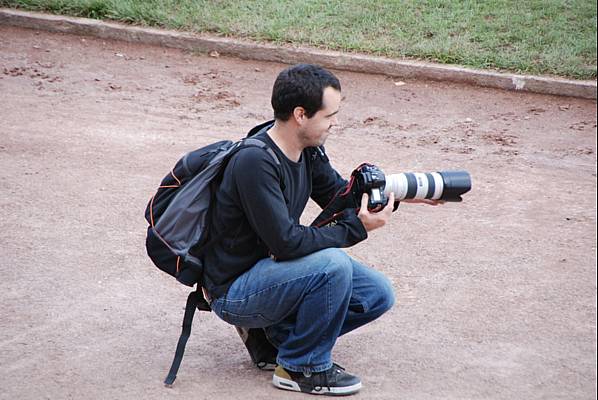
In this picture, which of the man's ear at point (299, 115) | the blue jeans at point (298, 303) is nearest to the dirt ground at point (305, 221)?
the blue jeans at point (298, 303)

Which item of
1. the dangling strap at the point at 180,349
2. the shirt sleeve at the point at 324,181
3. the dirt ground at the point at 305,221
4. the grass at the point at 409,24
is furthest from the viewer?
the grass at the point at 409,24

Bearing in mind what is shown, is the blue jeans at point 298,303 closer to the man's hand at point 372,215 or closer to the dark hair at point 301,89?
the man's hand at point 372,215

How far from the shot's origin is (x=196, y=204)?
3.79m

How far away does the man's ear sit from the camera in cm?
379

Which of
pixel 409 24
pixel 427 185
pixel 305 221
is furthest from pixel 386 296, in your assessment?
pixel 409 24

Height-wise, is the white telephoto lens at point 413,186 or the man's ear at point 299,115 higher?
the man's ear at point 299,115

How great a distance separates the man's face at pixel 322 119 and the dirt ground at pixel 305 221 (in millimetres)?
1078

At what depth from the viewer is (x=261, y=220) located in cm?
370

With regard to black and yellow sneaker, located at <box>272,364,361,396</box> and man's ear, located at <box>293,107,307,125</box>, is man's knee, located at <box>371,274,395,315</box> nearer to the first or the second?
black and yellow sneaker, located at <box>272,364,361,396</box>

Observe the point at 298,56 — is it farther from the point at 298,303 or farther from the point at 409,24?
the point at 298,303

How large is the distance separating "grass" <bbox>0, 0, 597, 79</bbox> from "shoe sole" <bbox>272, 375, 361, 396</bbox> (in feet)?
17.8

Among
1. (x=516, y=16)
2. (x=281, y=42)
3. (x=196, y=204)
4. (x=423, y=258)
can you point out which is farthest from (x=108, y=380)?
(x=516, y=16)

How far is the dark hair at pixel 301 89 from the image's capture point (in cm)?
376

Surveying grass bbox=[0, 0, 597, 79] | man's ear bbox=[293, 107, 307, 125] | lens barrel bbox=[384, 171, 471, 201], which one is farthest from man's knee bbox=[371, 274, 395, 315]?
grass bbox=[0, 0, 597, 79]
